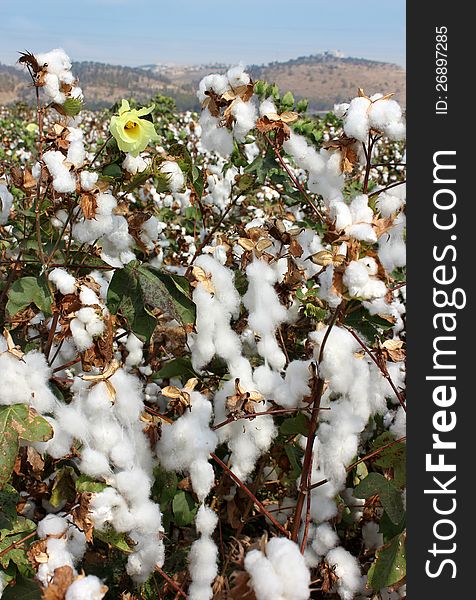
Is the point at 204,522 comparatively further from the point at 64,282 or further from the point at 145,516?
the point at 64,282

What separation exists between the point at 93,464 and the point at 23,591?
0.76 ft

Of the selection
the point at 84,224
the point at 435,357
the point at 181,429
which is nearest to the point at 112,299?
the point at 84,224

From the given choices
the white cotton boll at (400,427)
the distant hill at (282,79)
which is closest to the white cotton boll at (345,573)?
the white cotton boll at (400,427)

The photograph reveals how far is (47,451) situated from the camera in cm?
108

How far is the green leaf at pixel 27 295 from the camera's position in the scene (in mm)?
1177

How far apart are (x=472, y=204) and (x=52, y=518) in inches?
29.4

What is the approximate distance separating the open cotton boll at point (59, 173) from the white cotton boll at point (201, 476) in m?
0.50

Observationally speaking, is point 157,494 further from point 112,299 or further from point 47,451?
point 112,299

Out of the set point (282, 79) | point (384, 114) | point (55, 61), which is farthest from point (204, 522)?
point (282, 79)

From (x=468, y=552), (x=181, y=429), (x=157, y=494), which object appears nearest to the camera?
(x=468, y=552)

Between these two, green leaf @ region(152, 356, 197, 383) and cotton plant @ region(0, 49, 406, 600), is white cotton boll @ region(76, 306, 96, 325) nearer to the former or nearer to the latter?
cotton plant @ region(0, 49, 406, 600)

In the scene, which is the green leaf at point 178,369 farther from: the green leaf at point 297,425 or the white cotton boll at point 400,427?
the white cotton boll at point 400,427

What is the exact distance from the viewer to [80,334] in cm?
107

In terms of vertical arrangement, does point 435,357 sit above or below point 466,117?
below
